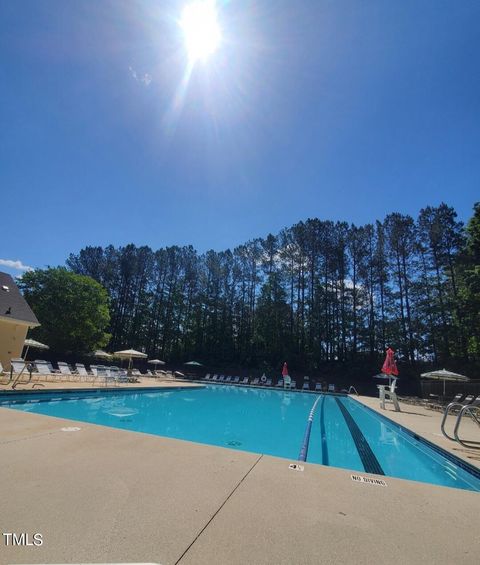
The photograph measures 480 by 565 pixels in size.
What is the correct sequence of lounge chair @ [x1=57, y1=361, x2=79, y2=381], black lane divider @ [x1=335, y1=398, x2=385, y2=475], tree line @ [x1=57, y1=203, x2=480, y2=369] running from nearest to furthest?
1. black lane divider @ [x1=335, y1=398, x2=385, y2=475]
2. lounge chair @ [x1=57, y1=361, x2=79, y2=381]
3. tree line @ [x1=57, y1=203, x2=480, y2=369]

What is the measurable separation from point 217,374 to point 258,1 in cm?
2390

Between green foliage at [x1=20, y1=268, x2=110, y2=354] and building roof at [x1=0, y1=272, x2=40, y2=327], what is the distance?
715cm

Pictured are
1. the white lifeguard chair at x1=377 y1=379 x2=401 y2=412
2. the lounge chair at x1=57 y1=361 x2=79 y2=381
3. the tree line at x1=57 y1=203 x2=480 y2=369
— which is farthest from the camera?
the tree line at x1=57 y1=203 x2=480 y2=369

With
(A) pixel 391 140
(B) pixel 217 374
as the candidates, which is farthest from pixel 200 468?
(B) pixel 217 374

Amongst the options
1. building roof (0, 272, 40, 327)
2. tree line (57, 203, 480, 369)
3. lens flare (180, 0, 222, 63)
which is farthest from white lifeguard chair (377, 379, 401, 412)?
building roof (0, 272, 40, 327)

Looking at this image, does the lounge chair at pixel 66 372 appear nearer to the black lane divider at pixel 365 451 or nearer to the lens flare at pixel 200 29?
the black lane divider at pixel 365 451

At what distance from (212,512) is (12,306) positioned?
15555 millimetres

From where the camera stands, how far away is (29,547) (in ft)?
5.14

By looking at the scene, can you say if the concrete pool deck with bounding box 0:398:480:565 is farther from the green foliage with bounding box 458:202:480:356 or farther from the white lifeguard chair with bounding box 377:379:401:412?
the green foliage with bounding box 458:202:480:356

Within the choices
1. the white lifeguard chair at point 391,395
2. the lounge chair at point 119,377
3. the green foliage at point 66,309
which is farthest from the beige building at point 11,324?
the white lifeguard chair at point 391,395

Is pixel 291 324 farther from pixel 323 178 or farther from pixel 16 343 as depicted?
pixel 16 343

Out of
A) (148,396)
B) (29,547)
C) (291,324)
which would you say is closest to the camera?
(29,547)

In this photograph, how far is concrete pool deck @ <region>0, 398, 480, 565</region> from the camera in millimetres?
1601

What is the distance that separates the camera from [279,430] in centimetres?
775
